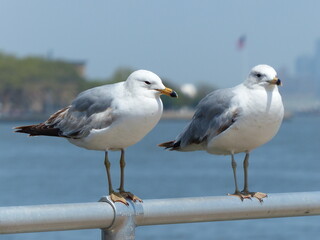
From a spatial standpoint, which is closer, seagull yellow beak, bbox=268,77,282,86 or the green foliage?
seagull yellow beak, bbox=268,77,282,86

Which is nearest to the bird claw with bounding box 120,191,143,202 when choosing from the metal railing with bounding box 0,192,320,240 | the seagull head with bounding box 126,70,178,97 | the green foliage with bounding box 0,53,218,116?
the metal railing with bounding box 0,192,320,240

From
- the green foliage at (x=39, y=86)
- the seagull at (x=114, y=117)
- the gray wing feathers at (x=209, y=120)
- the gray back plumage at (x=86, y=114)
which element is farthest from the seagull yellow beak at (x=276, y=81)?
the green foliage at (x=39, y=86)

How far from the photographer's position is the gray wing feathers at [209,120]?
418 cm

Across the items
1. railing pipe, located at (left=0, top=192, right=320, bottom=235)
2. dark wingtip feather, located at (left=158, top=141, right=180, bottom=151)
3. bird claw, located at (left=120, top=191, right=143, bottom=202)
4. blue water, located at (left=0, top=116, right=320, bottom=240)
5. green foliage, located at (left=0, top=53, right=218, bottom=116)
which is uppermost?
green foliage, located at (left=0, top=53, right=218, bottom=116)

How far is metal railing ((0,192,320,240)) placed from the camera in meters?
2.70

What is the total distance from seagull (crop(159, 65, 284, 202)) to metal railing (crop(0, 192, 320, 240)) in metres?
0.69

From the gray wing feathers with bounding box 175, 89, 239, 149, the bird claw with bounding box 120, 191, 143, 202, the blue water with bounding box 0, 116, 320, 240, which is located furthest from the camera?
the blue water with bounding box 0, 116, 320, 240

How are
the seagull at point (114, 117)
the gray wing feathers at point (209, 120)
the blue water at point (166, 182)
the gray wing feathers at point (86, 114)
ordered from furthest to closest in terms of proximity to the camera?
1. the blue water at point (166, 182)
2. the gray wing feathers at point (209, 120)
3. the gray wing feathers at point (86, 114)
4. the seagull at point (114, 117)

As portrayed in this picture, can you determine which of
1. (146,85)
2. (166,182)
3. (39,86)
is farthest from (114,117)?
(39,86)

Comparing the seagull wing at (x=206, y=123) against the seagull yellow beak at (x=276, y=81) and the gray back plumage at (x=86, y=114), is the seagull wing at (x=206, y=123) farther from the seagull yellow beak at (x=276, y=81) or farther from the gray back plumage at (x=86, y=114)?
the gray back plumage at (x=86, y=114)

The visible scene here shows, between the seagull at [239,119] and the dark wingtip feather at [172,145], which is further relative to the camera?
the dark wingtip feather at [172,145]

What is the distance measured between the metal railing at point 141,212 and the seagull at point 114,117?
1.50 feet

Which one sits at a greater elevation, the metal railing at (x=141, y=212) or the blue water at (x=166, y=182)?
the blue water at (x=166, y=182)

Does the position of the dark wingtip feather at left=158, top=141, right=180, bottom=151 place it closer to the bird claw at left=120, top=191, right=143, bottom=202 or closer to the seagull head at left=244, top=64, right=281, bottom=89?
the seagull head at left=244, top=64, right=281, bottom=89
